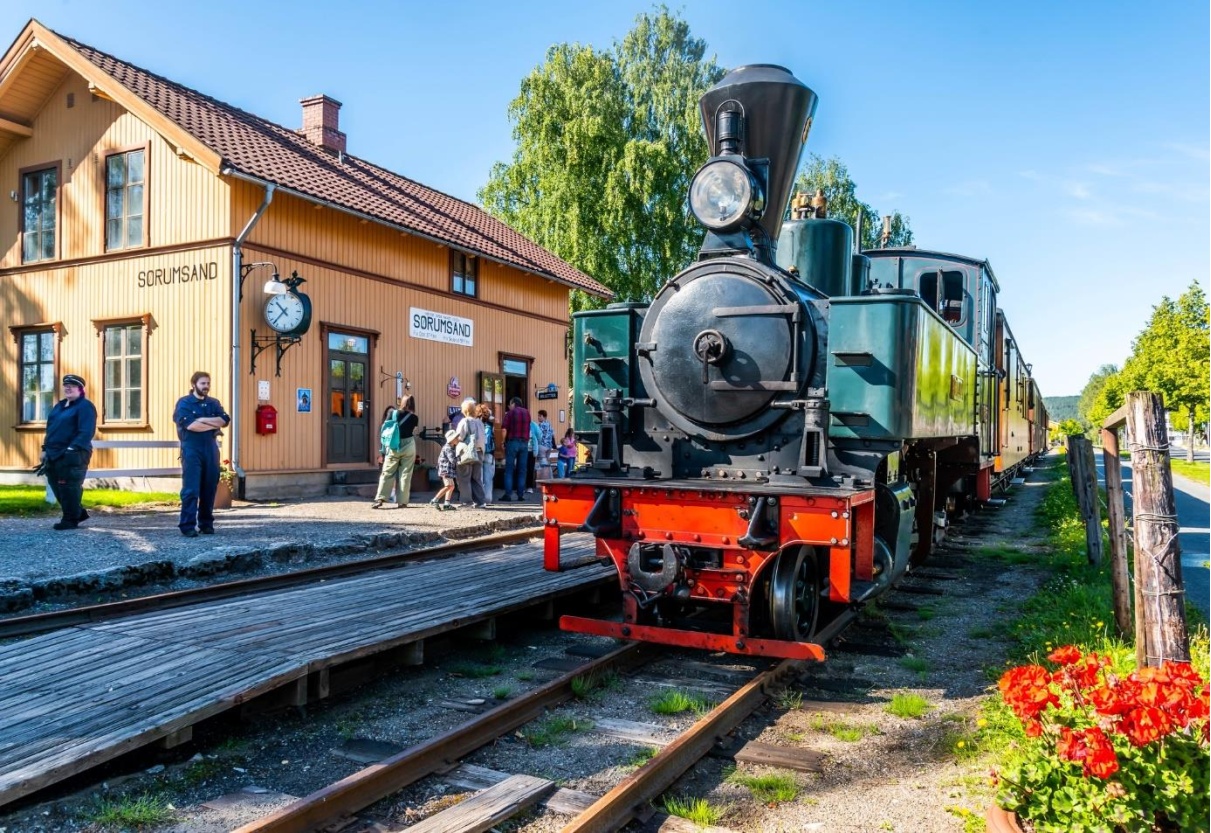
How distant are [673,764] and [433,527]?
281 inches

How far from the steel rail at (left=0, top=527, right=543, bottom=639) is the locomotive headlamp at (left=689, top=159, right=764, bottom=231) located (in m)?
4.48

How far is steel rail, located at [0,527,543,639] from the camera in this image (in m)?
5.75

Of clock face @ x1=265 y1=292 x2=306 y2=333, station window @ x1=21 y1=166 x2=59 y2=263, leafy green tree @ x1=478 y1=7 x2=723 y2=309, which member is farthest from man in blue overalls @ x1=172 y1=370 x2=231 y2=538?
leafy green tree @ x1=478 y1=7 x2=723 y2=309

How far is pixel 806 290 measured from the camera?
584 centimetres

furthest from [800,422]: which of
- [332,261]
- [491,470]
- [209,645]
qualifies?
[332,261]

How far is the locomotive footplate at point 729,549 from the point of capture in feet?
15.6

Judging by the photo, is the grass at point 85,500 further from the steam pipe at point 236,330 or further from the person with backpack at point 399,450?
the person with backpack at point 399,450

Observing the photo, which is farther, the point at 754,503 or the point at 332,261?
the point at 332,261

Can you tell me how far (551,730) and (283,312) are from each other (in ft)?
33.5

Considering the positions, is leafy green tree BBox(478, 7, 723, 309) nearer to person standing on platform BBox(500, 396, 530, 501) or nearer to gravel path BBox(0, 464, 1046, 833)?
person standing on platform BBox(500, 396, 530, 501)

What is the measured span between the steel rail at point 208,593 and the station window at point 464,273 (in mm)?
8488

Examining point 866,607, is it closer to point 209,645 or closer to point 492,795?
point 492,795

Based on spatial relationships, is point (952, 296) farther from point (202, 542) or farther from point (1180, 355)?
point (1180, 355)

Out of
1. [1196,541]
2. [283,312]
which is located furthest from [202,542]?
[1196,541]
